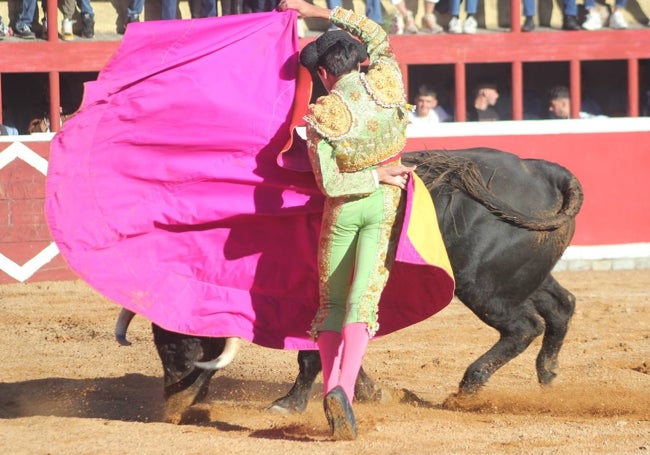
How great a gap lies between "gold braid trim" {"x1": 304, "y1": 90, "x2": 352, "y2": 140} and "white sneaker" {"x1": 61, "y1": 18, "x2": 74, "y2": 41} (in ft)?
22.1

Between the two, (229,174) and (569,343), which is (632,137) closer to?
(569,343)

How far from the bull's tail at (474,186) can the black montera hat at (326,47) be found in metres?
0.76

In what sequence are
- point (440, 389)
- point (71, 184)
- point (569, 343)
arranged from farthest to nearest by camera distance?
1. point (569, 343)
2. point (440, 389)
3. point (71, 184)

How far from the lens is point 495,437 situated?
378cm

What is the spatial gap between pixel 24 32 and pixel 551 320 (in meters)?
6.43

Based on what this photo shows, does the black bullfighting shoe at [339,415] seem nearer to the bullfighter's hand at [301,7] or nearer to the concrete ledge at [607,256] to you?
the bullfighter's hand at [301,7]

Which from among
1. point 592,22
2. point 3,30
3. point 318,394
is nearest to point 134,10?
point 3,30

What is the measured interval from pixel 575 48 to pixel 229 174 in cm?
701

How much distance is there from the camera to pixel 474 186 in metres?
4.44

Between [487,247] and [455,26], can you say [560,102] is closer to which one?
[455,26]

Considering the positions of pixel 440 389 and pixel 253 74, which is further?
pixel 440 389

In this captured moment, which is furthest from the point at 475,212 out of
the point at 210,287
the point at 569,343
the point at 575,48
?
the point at 575,48

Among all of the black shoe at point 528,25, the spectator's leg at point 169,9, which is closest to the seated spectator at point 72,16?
the spectator's leg at point 169,9

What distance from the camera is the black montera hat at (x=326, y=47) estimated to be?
3.81m
